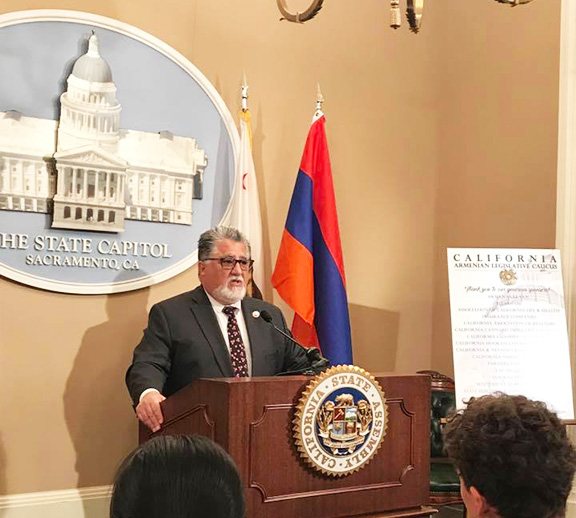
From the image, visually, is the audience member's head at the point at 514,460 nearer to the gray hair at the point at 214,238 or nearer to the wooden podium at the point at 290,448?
the wooden podium at the point at 290,448

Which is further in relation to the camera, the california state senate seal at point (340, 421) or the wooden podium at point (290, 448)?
the california state senate seal at point (340, 421)

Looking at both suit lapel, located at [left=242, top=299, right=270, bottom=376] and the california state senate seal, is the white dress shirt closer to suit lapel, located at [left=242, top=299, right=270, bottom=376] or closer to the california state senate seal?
suit lapel, located at [left=242, top=299, right=270, bottom=376]

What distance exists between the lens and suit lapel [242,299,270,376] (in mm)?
3615

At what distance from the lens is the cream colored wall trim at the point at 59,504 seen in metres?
3.97

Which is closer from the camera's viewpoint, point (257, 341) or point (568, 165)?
point (257, 341)

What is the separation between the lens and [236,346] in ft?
12.0

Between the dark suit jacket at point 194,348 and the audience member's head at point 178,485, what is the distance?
2.28m

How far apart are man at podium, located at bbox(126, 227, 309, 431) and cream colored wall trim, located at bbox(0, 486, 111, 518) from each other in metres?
0.90

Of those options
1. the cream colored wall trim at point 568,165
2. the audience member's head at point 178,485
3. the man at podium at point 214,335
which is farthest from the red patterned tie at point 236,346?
the audience member's head at point 178,485

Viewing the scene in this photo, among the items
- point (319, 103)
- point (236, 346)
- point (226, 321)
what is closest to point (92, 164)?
point (226, 321)

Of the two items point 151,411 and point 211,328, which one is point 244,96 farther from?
point 151,411

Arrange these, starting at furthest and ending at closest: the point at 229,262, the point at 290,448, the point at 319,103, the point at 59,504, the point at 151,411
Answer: the point at 319,103 → the point at 59,504 → the point at 229,262 → the point at 151,411 → the point at 290,448

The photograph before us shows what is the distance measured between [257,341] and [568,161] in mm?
2131

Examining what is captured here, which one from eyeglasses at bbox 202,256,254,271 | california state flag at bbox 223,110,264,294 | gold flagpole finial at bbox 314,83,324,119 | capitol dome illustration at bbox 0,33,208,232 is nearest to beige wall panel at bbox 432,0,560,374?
gold flagpole finial at bbox 314,83,324,119
